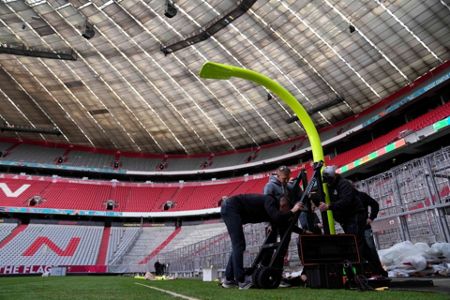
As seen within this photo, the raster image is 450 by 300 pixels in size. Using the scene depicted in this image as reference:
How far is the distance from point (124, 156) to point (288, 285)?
37991 millimetres

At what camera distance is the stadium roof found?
20.7m

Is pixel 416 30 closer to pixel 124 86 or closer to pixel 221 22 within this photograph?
pixel 221 22

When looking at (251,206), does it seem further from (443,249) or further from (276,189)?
(443,249)

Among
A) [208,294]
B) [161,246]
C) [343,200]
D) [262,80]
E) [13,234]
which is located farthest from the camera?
[161,246]

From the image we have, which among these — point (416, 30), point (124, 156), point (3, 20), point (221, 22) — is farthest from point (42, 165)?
point (416, 30)

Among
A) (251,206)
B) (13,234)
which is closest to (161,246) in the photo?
(13,234)

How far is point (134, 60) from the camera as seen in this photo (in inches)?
1011

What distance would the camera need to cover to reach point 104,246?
94.0 feet

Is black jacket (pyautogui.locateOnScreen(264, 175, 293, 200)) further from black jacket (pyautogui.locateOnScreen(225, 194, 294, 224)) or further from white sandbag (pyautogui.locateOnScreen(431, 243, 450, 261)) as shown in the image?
white sandbag (pyautogui.locateOnScreen(431, 243, 450, 261))

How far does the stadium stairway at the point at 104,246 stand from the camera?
86.6 feet

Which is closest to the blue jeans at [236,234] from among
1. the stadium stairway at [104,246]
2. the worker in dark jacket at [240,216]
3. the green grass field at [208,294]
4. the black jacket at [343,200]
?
the worker in dark jacket at [240,216]

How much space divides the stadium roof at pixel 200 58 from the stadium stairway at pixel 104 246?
10352 mm

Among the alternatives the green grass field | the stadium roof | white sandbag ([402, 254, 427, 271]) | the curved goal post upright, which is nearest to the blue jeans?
the green grass field

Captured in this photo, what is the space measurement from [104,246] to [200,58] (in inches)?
713
